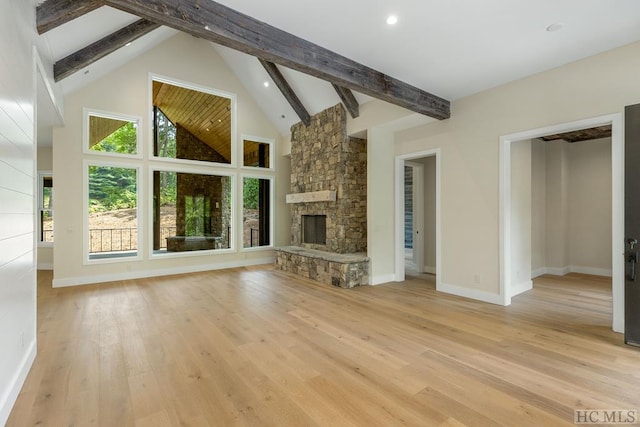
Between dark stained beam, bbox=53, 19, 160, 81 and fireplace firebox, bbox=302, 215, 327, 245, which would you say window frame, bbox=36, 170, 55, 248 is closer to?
dark stained beam, bbox=53, 19, 160, 81

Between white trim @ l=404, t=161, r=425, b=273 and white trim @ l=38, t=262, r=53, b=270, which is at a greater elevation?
white trim @ l=404, t=161, r=425, b=273

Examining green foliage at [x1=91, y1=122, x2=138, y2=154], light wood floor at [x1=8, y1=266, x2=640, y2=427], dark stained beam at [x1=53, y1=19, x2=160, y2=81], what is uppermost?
dark stained beam at [x1=53, y1=19, x2=160, y2=81]

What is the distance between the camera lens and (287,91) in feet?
21.9

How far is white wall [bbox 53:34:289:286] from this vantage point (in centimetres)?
557

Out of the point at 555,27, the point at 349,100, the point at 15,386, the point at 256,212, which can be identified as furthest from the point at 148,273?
the point at 555,27

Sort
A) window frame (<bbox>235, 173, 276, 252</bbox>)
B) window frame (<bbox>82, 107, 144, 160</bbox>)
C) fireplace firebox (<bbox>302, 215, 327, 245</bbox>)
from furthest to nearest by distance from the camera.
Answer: window frame (<bbox>235, 173, 276, 252</bbox>), fireplace firebox (<bbox>302, 215, 327, 245</bbox>), window frame (<bbox>82, 107, 144, 160</bbox>)

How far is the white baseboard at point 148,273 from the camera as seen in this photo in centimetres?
559

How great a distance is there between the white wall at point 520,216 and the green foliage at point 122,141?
7.14 meters

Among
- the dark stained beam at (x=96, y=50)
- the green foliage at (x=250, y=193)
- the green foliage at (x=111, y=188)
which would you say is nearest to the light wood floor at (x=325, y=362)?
the green foliage at (x=111, y=188)

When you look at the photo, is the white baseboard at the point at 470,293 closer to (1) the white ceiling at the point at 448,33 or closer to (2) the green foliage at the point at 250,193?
(1) the white ceiling at the point at 448,33

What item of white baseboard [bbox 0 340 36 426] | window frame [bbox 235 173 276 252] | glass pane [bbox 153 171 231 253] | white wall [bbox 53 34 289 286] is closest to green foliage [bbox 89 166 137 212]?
white wall [bbox 53 34 289 286]

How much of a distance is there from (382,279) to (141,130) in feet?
19.0

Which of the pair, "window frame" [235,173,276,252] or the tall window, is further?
"window frame" [235,173,276,252]

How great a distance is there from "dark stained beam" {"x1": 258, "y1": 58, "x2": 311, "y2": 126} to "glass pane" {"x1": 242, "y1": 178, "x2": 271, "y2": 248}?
2.13m
